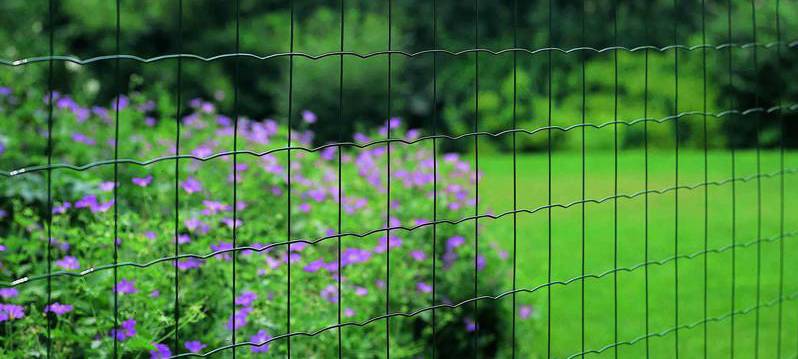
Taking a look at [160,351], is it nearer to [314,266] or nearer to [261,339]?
[261,339]

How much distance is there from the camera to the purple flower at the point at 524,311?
348cm

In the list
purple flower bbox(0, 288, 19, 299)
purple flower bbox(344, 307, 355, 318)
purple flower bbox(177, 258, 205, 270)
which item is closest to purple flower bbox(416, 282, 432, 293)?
purple flower bbox(344, 307, 355, 318)

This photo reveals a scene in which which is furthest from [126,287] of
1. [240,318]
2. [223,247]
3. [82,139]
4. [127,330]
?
[82,139]

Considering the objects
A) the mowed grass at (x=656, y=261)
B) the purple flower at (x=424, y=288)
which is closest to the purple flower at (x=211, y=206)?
the purple flower at (x=424, y=288)

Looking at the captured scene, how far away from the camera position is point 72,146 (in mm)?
4254

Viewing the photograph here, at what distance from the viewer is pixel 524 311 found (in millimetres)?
3486

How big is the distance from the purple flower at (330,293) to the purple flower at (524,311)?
2.65 ft

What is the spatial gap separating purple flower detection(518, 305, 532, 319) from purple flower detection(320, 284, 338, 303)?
2.65 feet

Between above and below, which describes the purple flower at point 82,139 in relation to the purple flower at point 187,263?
below

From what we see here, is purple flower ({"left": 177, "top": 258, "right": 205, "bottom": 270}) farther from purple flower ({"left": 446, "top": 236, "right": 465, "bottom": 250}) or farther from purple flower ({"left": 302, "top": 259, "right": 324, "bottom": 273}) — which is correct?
purple flower ({"left": 446, "top": 236, "right": 465, "bottom": 250})

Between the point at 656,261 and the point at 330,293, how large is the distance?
38.3 inches

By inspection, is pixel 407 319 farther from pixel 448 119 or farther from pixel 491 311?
pixel 448 119

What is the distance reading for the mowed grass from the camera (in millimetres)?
3869

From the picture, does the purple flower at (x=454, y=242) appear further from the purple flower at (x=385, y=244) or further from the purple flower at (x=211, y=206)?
the purple flower at (x=211, y=206)
